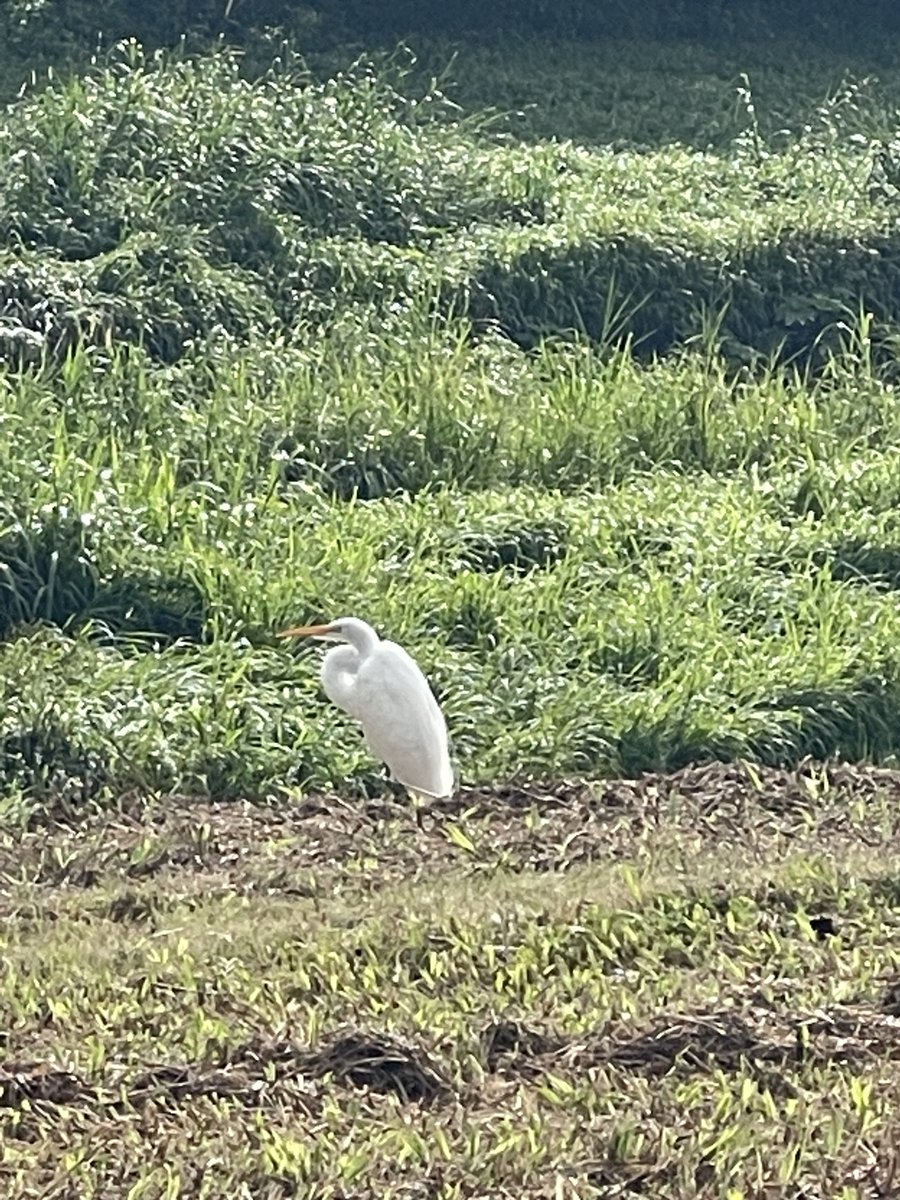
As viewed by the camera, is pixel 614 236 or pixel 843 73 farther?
pixel 843 73

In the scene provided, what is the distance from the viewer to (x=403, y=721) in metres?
6.32

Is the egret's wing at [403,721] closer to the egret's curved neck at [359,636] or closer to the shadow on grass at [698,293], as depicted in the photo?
the egret's curved neck at [359,636]

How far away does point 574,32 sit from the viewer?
45.1ft

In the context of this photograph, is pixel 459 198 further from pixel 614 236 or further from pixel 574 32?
pixel 574 32

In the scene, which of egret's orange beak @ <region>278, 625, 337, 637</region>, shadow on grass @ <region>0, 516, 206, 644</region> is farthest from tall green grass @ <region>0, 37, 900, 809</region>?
egret's orange beak @ <region>278, 625, 337, 637</region>

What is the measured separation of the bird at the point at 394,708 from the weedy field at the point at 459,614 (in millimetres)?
152

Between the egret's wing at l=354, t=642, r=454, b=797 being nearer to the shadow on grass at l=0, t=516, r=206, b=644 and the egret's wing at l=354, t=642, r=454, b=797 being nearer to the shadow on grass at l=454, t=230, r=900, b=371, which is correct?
the shadow on grass at l=0, t=516, r=206, b=644

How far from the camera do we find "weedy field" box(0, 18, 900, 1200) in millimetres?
4102

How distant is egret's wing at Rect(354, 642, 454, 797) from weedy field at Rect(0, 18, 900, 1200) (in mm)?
153

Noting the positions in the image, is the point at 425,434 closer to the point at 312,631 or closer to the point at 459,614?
the point at 459,614

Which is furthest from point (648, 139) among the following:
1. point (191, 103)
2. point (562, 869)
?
point (562, 869)

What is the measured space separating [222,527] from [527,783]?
1664 mm

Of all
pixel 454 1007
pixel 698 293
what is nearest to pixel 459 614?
pixel 454 1007

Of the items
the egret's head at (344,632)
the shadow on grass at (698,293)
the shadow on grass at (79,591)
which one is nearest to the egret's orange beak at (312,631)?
the egret's head at (344,632)
